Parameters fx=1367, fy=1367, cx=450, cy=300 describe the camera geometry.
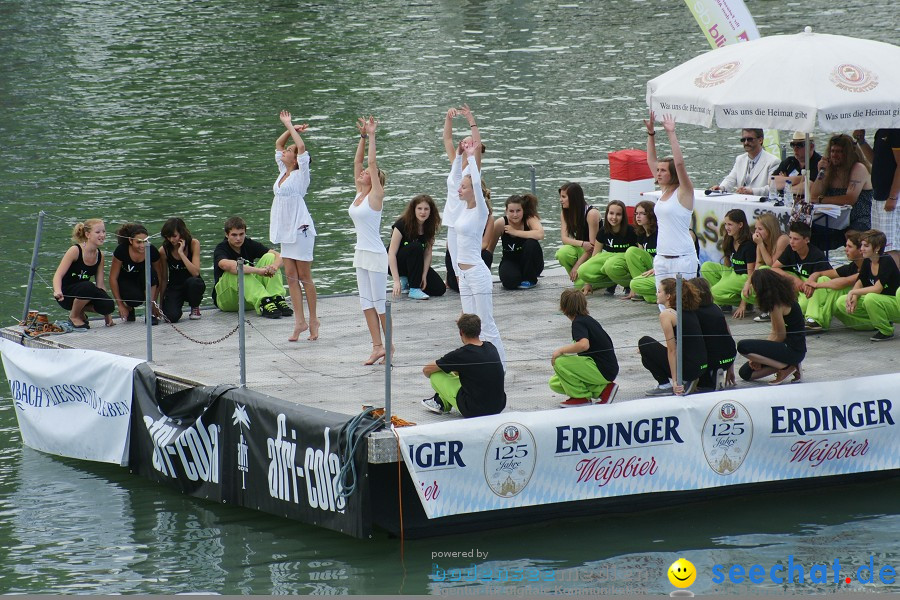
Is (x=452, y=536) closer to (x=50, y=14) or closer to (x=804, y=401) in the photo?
(x=804, y=401)

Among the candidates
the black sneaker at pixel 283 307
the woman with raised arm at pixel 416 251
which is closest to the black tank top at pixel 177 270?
the black sneaker at pixel 283 307

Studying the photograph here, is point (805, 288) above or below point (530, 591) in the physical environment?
above

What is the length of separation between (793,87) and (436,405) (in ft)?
15.2

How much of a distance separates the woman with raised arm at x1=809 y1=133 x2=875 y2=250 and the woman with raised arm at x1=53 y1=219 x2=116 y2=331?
290 inches

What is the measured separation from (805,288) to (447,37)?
83.9 ft

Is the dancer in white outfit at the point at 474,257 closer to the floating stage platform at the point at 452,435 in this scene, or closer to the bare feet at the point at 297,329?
the floating stage platform at the point at 452,435

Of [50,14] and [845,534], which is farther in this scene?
[50,14]

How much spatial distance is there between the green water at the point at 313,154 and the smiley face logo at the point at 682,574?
249 millimetres

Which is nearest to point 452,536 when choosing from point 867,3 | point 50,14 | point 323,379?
point 323,379

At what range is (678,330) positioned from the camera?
1079 cm

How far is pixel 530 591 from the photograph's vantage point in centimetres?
974

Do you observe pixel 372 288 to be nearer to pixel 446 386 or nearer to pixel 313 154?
pixel 446 386

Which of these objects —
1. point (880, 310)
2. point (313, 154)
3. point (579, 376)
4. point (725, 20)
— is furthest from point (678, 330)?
point (313, 154)

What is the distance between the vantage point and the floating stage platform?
10.3 meters
